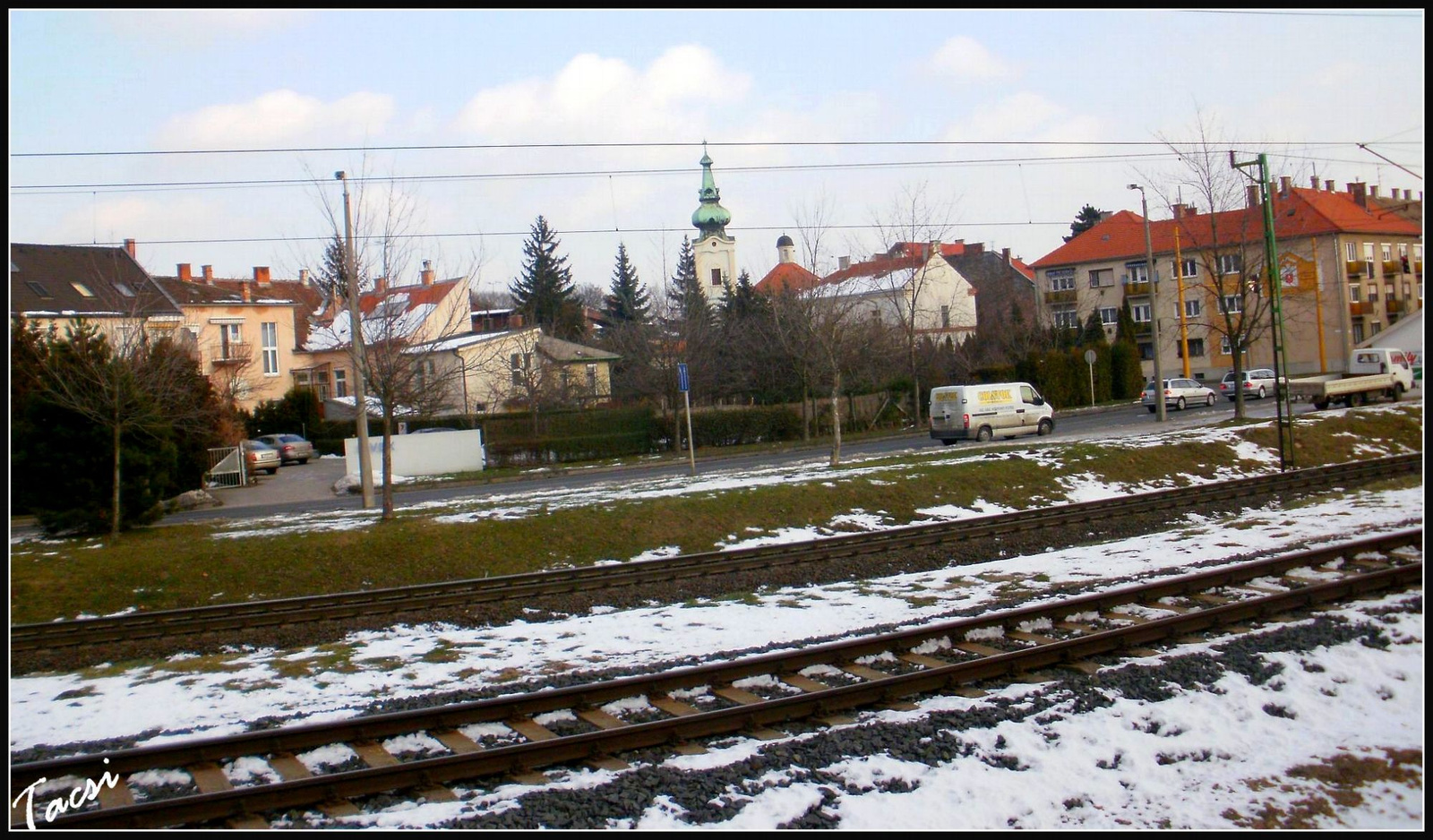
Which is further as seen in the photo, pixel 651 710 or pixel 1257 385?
pixel 1257 385

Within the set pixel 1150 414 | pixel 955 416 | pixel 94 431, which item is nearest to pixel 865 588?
pixel 94 431

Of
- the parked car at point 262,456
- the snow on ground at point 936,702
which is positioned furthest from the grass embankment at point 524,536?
the parked car at point 262,456

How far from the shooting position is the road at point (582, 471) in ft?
89.9

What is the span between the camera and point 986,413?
33.2 meters

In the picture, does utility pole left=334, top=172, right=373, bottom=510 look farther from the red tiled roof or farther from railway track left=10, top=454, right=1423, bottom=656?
the red tiled roof

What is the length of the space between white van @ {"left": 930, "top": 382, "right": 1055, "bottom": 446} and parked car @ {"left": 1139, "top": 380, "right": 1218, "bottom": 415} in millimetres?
11839

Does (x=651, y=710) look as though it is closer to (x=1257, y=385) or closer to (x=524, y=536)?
(x=524, y=536)

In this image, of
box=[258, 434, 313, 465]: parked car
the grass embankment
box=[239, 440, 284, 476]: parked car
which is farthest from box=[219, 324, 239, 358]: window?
the grass embankment

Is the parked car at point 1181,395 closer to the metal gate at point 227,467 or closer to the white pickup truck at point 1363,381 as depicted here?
the white pickup truck at point 1363,381

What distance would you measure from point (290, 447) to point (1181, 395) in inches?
1503

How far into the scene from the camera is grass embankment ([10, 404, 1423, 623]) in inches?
601

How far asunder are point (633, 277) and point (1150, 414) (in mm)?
43523

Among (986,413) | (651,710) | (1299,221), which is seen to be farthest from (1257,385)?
(651,710)

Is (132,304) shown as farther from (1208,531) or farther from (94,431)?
(1208,531)
